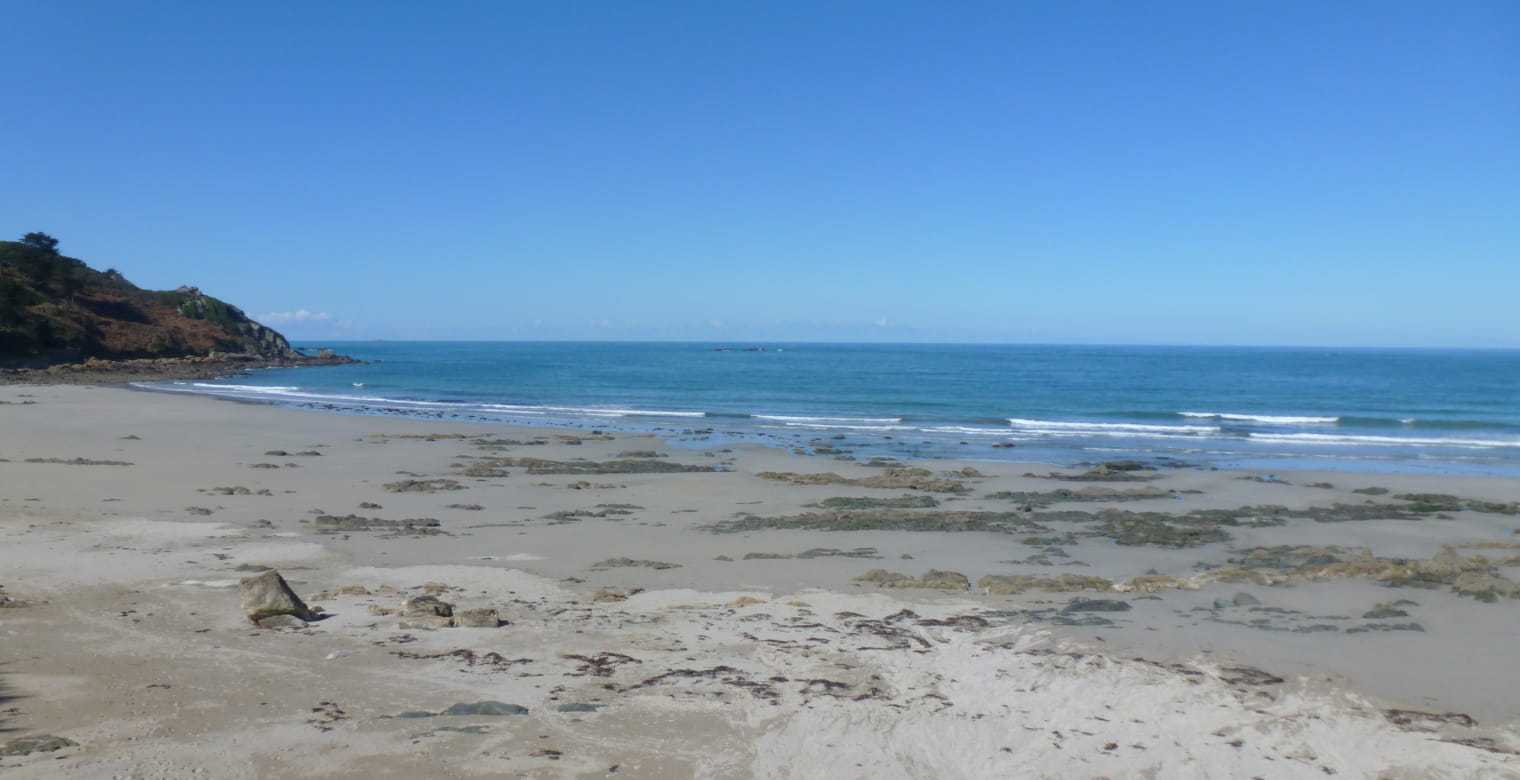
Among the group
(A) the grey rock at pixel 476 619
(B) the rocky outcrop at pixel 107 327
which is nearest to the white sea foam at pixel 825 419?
(A) the grey rock at pixel 476 619

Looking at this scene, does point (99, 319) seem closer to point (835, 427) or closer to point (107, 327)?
point (107, 327)

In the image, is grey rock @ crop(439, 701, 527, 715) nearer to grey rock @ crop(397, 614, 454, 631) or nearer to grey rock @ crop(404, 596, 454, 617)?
grey rock @ crop(397, 614, 454, 631)

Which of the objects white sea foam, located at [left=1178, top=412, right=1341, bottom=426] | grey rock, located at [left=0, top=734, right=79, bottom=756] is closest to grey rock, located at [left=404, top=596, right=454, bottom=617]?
grey rock, located at [left=0, top=734, right=79, bottom=756]

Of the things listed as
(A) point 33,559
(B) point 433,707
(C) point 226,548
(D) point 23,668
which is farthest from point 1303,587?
(A) point 33,559

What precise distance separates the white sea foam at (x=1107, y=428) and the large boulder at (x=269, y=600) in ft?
98.8

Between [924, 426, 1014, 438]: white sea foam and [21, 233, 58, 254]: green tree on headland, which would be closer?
[924, 426, 1014, 438]: white sea foam

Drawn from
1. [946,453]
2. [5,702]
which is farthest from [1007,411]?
[5,702]

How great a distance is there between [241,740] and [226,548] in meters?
7.25

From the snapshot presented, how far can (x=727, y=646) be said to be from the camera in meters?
8.51

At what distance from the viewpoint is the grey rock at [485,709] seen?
21.6 feet

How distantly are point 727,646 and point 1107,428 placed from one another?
30.6 m

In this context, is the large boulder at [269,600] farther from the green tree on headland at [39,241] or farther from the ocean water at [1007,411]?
the green tree on headland at [39,241]

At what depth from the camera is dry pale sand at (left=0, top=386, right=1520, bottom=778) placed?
6156mm

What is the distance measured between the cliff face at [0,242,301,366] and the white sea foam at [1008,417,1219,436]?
5807 cm
